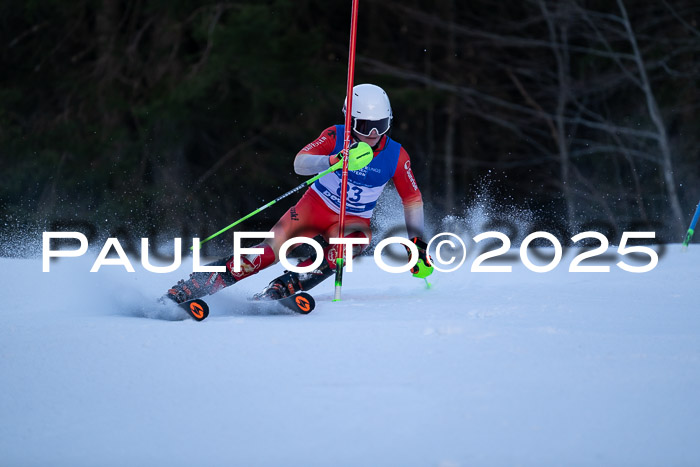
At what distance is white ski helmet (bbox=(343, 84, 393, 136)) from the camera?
4949 mm

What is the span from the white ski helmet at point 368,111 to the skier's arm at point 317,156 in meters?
0.18

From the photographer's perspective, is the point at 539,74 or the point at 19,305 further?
the point at 539,74

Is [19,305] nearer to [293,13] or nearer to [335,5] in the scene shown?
[293,13]

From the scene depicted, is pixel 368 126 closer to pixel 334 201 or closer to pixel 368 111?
pixel 368 111

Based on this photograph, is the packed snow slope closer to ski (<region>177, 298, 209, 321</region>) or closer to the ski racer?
ski (<region>177, 298, 209, 321</region>)

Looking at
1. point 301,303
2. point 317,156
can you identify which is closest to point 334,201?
point 317,156

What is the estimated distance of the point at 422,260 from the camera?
527 centimetres

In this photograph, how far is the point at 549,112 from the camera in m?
16.4

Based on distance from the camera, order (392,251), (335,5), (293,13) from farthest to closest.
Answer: (335,5) → (293,13) → (392,251)

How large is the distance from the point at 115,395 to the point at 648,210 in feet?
44.3

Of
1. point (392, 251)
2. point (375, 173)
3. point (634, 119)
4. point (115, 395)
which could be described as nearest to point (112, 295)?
point (375, 173)

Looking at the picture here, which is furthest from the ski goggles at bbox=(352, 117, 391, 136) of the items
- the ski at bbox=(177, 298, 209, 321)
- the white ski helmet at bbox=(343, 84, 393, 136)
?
the ski at bbox=(177, 298, 209, 321)

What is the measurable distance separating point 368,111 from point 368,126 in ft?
0.28

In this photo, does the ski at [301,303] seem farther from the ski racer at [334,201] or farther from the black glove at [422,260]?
the black glove at [422,260]
